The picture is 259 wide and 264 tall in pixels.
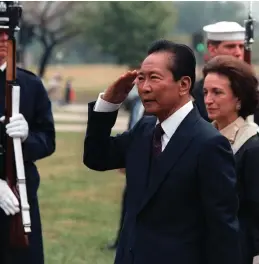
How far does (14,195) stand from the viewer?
15.5 feet

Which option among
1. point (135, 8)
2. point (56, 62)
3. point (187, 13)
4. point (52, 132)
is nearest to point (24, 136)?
point (52, 132)

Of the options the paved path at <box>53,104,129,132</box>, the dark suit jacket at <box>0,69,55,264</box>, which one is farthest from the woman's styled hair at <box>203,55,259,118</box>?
the paved path at <box>53,104,129,132</box>

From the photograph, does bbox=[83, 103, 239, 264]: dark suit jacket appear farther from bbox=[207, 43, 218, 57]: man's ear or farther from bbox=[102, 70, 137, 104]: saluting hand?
bbox=[207, 43, 218, 57]: man's ear

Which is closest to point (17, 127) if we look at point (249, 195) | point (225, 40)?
point (249, 195)

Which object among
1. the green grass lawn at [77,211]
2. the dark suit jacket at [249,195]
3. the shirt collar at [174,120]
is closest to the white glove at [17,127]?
the dark suit jacket at [249,195]

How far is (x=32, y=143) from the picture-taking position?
487 cm

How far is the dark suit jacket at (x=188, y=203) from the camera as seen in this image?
10.7 ft

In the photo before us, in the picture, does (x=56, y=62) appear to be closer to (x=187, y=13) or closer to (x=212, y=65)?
(x=187, y=13)

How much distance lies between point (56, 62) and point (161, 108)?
196ft

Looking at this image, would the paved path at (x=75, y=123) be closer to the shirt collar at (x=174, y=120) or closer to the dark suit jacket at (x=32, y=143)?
the dark suit jacket at (x=32, y=143)

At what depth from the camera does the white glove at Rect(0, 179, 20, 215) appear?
4684 millimetres

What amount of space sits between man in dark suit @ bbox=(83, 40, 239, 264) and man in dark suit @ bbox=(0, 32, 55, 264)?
146cm

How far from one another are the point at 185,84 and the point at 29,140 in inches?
67.6

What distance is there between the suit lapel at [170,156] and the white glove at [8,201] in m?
1.51
